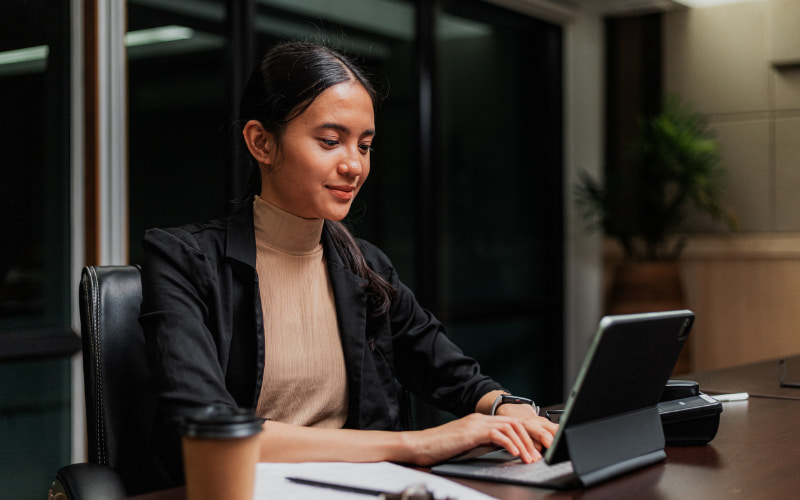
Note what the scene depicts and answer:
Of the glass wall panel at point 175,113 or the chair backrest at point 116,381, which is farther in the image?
the glass wall panel at point 175,113

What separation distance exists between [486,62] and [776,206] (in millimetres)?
1902

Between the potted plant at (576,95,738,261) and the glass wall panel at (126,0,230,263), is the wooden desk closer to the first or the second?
the glass wall panel at (126,0,230,263)

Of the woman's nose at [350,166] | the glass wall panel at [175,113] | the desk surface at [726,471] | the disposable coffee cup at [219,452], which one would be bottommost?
the desk surface at [726,471]

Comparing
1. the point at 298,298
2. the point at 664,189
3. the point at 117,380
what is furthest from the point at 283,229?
the point at 664,189

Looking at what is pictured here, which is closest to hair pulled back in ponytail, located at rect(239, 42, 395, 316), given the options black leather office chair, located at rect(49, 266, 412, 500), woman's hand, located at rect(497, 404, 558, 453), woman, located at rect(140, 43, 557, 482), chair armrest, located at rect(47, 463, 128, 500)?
woman, located at rect(140, 43, 557, 482)

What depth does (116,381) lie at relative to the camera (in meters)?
1.52

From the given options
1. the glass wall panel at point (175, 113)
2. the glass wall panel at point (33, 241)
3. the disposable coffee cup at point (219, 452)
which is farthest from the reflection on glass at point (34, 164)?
the disposable coffee cup at point (219, 452)

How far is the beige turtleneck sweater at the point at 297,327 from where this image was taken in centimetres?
156

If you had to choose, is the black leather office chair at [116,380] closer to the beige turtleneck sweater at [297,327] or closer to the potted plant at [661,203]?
the beige turtleneck sweater at [297,327]

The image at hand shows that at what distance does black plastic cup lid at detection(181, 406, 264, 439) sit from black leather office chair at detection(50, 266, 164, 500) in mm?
623

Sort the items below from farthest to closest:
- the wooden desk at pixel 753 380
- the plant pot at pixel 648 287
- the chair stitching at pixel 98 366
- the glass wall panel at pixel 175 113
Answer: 1. the plant pot at pixel 648 287
2. the glass wall panel at pixel 175 113
3. the wooden desk at pixel 753 380
4. the chair stitching at pixel 98 366

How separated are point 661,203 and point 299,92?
4083 mm

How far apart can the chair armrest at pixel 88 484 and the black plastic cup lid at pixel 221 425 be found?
0.45 m

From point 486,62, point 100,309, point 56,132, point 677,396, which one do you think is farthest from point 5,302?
point 486,62
